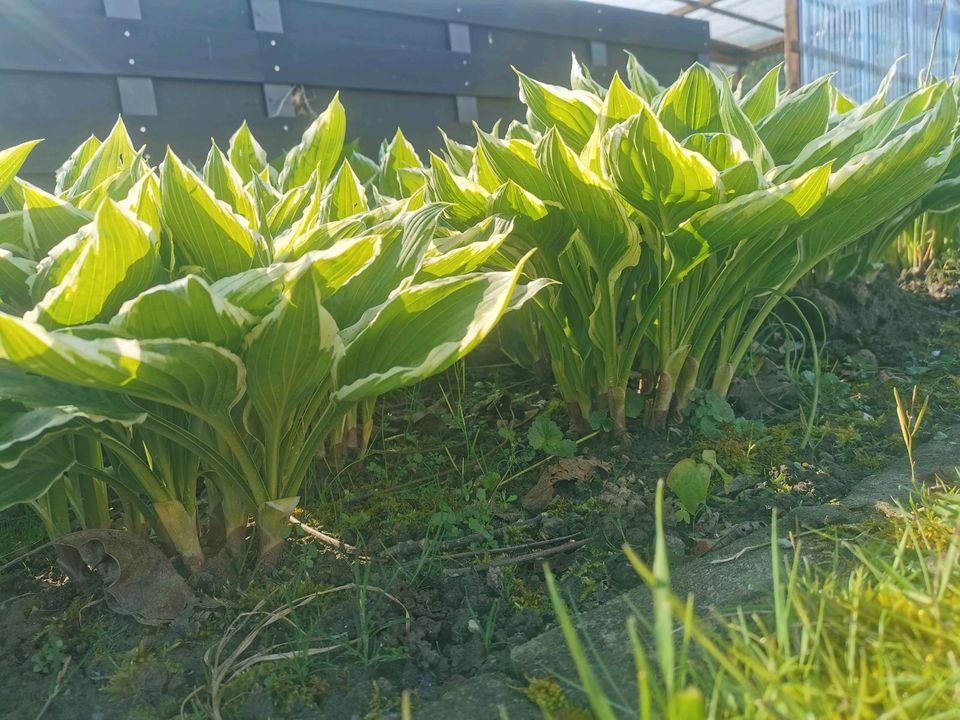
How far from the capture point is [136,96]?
3.80 m

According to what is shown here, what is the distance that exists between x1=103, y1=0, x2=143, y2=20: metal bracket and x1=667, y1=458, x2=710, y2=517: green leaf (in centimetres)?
369

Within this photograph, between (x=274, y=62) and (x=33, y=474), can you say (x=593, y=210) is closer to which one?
(x=33, y=474)

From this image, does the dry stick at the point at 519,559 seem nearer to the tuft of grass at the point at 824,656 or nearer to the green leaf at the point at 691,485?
the green leaf at the point at 691,485

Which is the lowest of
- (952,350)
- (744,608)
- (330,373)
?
(952,350)

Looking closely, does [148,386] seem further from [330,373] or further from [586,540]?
[586,540]

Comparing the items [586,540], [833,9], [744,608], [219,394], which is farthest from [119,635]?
[833,9]

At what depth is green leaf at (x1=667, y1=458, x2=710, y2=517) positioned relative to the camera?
4.71 feet

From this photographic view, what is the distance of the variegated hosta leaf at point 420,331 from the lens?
3.56 ft

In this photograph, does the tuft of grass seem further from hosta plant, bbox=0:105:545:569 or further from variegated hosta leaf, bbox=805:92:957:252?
variegated hosta leaf, bbox=805:92:957:252

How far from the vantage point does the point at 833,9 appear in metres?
7.73

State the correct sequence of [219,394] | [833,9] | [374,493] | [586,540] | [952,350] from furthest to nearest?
[833,9], [952,350], [374,493], [586,540], [219,394]

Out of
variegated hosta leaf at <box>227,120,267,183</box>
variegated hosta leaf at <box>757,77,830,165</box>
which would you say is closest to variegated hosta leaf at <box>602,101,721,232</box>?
variegated hosta leaf at <box>757,77,830,165</box>

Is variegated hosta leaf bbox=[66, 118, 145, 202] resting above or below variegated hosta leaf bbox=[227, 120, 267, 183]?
above

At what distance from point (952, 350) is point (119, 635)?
2346 millimetres
